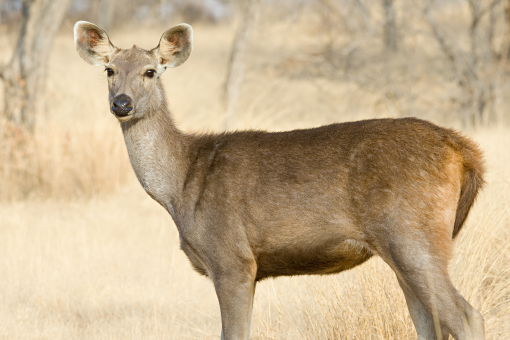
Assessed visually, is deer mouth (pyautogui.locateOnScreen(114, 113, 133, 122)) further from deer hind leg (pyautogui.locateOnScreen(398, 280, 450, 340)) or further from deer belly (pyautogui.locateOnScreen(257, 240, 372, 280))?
deer hind leg (pyautogui.locateOnScreen(398, 280, 450, 340))

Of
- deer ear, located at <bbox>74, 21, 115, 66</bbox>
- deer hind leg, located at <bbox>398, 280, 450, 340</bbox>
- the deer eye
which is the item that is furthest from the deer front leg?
deer ear, located at <bbox>74, 21, 115, 66</bbox>

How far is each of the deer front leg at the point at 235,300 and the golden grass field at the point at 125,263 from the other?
32.2 inches

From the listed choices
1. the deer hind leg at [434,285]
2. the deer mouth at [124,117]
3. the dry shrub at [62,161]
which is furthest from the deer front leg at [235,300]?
the dry shrub at [62,161]

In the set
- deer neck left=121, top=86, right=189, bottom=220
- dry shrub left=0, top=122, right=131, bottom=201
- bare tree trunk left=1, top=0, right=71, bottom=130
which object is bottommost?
deer neck left=121, top=86, right=189, bottom=220

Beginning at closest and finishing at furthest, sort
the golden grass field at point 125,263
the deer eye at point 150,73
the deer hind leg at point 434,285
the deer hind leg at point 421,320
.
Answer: the deer hind leg at point 434,285
the deer hind leg at point 421,320
the deer eye at point 150,73
the golden grass field at point 125,263

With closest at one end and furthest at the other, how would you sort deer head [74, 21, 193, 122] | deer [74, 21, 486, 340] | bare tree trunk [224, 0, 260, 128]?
deer [74, 21, 486, 340], deer head [74, 21, 193, 122], bare tree trunk [224, 0, 260, 128]

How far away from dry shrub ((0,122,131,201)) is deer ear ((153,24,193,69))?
597 centimetres

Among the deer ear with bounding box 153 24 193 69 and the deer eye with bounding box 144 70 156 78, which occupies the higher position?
the deer ear with bounding box 153 24 193 69

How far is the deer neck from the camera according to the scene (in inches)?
190

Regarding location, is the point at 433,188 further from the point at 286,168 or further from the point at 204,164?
the point at 204,164

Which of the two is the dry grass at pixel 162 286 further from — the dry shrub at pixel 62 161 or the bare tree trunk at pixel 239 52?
the bare tree trunk at pixel 239 52

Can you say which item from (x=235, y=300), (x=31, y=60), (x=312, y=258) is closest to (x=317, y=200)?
(x=312, y=258)

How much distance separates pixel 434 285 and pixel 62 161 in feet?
27.5

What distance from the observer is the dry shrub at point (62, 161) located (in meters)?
10.9
